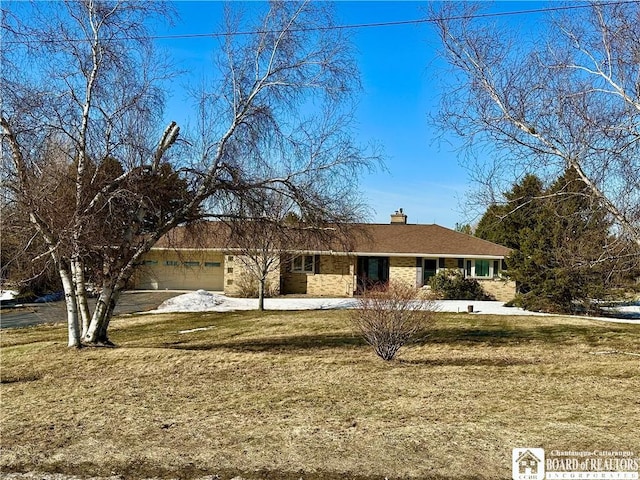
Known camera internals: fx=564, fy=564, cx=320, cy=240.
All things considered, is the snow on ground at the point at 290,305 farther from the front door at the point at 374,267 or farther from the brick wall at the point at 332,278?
the front door at the point at 374,267

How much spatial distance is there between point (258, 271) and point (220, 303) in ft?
12.3

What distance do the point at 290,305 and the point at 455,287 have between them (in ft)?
26.5

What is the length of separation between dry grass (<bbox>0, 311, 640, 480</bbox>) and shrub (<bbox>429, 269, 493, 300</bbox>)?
14.4 metres

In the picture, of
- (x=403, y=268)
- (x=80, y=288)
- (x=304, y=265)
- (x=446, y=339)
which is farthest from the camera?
(x=304, y=265)

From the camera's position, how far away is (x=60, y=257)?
990 cm

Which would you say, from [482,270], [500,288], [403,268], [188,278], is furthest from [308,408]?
[188,278]

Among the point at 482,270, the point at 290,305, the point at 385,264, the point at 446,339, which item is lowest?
the point at 446,339

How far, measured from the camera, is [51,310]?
22453 millimetres

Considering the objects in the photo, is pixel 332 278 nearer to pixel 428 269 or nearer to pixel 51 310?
pixel 428 269

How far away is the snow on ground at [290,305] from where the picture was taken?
23.0 metres

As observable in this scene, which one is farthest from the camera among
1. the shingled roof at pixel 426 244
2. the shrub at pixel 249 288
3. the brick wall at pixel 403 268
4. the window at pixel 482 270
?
the shrub at pixel 249 288

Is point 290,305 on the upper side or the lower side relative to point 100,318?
lower

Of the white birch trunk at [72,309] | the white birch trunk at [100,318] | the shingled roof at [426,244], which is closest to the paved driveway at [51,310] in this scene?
the white birch trunk at [100,318]

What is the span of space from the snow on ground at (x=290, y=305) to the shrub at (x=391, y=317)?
12665 millimetres
